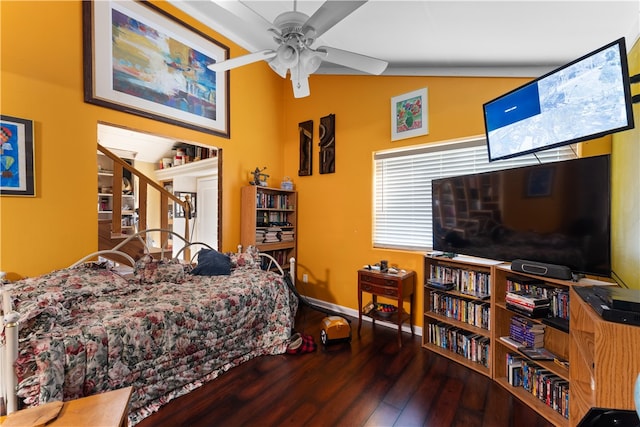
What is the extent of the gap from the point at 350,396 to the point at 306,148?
290cm

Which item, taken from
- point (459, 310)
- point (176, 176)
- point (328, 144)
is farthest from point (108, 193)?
point (459, 310)

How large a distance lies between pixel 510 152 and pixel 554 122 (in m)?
0.33

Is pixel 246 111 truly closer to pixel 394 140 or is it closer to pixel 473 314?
pixel 394 140

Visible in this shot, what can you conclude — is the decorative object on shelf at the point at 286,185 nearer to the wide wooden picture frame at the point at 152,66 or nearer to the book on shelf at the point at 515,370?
the wide wooden picture frame at the point at 152,66

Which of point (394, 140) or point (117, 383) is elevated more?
point (394, 140)

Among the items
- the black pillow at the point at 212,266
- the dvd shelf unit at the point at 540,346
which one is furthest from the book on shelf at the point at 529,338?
the black pillow at the point at 212,266

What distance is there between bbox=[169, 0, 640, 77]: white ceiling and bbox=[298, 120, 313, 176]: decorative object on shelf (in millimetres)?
1158

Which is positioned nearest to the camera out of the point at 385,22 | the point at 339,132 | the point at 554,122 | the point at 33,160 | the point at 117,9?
the point at 554,122

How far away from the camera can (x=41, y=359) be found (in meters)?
1.27

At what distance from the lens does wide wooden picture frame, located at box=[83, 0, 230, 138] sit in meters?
2.22

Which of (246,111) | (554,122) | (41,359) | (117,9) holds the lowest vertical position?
(41,359)

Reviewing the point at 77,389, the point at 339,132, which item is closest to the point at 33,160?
the point at 77,389

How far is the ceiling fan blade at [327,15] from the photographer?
1337 millimetres

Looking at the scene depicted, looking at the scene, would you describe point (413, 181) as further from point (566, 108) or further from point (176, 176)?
point (176, 176)
